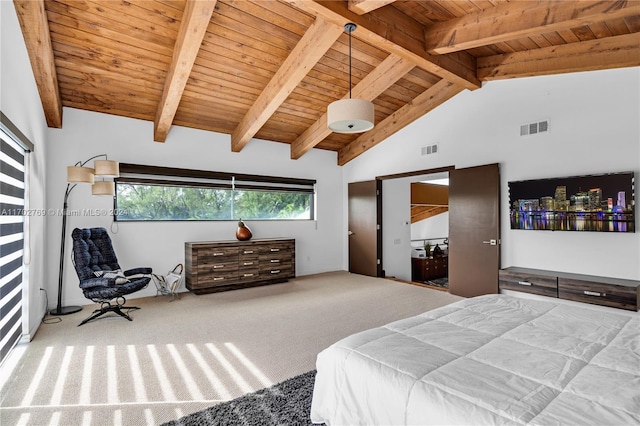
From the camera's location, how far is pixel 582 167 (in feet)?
13.6

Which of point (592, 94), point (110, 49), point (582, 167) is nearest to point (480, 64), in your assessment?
point (592, 94)

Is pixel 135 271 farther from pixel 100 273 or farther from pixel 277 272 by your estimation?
pixel 277 272

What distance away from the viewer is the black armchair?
3.89 metres

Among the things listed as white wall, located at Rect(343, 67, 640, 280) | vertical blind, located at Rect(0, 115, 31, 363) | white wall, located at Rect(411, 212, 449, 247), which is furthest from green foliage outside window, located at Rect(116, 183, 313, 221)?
white wall, located at Rect(411, 212, 449, 247)

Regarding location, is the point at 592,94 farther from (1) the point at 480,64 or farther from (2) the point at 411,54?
(2) the point at 411,54

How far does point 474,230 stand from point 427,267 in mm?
2892

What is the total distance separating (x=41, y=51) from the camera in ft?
11.0

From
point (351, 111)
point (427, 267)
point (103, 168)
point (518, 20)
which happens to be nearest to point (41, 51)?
point (103, 168)

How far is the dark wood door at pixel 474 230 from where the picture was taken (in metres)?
4.92

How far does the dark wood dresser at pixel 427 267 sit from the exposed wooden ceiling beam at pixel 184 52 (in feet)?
19.0

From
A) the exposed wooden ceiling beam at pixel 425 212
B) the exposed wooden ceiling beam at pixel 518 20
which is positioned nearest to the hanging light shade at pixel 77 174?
the exposed wooden ceiling beam at pixel 518 20

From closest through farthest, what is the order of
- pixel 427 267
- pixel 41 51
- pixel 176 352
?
1. pixel 176 352
2. pixel 41 51
3. pixel 427 267

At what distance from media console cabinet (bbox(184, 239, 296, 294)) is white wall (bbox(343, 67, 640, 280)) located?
3.20 meters

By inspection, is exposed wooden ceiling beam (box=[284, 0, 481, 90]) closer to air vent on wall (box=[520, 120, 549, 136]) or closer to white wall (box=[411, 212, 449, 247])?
air vent on wall (box=[520, 120, 549, 136])
